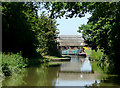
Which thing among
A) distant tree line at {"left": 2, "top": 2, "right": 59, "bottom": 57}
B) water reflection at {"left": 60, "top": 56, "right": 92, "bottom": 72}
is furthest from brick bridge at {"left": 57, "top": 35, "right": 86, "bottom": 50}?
water reflection at {"left": 60, "top": 56, "right": 92, "bottom": 72}

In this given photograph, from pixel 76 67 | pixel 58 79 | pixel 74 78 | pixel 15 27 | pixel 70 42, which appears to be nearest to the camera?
pixel 58 79

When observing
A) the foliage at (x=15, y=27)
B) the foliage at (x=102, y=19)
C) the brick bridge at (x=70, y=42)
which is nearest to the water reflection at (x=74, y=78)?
the foliage at (x=102, y=19)

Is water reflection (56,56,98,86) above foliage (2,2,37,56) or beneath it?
beneath

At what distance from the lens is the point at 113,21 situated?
1236 cm

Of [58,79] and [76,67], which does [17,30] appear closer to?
[76,67]

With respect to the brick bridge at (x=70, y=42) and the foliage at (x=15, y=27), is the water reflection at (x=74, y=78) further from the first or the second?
the brick bridge at (x=70, y=42)

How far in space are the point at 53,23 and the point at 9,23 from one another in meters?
21.0

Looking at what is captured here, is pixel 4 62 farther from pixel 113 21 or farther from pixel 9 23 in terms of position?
pixel 9 23

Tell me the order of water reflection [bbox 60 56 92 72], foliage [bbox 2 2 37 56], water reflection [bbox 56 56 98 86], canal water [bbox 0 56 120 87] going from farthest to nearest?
foliage [bbox 2 2 37 56] < water reflection [bbox 60 56 92 72] < water reflection [bbox 56 56 98 86] < canal water [bbox 0 56 120 87]

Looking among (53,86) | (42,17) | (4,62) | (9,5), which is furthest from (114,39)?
(42,17)

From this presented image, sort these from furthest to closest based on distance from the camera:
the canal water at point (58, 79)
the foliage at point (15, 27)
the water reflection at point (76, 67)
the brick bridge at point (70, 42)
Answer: the brick bridge at point (70, 42) < the foliage at point (15, 27) < the water reflection at point (76, 67) < the canal water at point (58, 79)

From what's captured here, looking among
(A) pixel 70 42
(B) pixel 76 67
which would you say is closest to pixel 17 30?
(B) pixel 76 67

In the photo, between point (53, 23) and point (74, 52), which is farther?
point (74, 52)

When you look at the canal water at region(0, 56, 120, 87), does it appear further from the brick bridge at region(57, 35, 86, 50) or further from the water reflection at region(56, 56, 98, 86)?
the brick bridge at region(57, 35, 86, 50)
